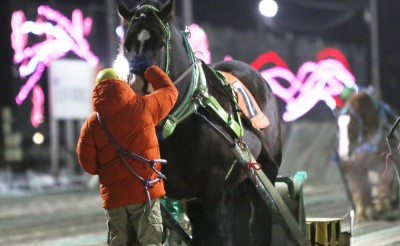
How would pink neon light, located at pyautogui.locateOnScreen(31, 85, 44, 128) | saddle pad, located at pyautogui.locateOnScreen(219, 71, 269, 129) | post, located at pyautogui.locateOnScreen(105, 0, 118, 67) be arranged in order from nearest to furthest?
saddle pad, located at pyautogui.locateOnScreen(219, 71, 269, 129) → post, located at pyautogui.locateOnScreen(105, 0, 118, 67) → pink neon light, located at pyautogui.locateOnScreen(31, 85, 44, 128)

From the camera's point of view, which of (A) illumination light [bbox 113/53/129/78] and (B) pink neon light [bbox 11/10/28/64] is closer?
(A) illumination light [bbox 113/53/129/78]

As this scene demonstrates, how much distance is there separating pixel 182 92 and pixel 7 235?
301 inches

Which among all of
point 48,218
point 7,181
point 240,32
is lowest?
point 7,181

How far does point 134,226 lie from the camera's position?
546 cm

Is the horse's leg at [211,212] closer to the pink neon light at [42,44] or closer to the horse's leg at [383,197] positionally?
the horse's leg at [383,197]

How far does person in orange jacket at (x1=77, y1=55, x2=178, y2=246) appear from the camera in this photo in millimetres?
5301

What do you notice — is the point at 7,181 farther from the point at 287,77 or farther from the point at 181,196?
the point at 181,196

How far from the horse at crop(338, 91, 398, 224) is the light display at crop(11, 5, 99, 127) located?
48.2 feet

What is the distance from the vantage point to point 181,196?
6.39m

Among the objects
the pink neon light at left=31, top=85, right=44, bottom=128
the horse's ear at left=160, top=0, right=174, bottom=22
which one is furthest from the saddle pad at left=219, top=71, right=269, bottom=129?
the pink neon light at left=31, top=85, right=44, bottom=128

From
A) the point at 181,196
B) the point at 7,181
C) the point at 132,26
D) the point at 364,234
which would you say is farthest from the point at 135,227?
the point at 7,181

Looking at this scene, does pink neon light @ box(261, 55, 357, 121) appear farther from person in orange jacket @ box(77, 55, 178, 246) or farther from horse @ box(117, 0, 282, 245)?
person in orange jacket @ box(77, 55, 178, 246)

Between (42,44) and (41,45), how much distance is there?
43 mm

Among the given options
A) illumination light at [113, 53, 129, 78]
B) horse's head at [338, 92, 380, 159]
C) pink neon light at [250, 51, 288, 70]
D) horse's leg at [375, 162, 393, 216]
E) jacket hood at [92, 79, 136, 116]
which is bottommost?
horse's leg at [375, 162, 393, 216]
